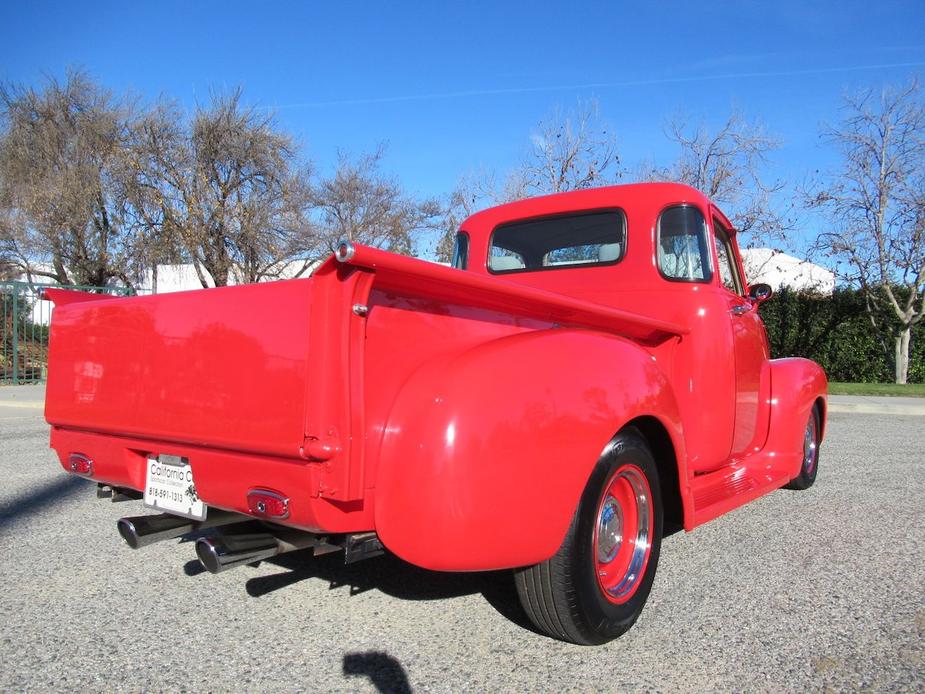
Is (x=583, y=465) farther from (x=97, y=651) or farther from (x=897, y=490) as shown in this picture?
(x=897, y=490)

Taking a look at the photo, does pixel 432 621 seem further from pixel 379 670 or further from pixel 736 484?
pixel 736 484

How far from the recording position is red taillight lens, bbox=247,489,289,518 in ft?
7.31

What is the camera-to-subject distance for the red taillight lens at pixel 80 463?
2.96 m

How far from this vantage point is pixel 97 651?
259cm

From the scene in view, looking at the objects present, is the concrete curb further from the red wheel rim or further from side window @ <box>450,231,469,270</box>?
the red wheel rim

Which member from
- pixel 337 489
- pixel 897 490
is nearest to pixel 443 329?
pixel 337 489

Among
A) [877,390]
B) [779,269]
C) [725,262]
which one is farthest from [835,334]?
[725,262]

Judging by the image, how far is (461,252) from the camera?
4762mm

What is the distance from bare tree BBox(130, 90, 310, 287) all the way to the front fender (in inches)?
743

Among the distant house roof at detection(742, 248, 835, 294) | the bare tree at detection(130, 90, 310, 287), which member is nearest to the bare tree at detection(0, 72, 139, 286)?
the bare tree at detection(130, 90, 310, 287)

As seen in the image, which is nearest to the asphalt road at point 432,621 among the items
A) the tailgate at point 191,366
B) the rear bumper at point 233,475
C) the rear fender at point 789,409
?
the rear fender at point 789,409

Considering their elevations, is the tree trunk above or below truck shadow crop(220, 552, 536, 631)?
above

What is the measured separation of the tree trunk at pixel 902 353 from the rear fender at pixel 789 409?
49.1 ft

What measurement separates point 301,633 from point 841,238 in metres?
18.9
